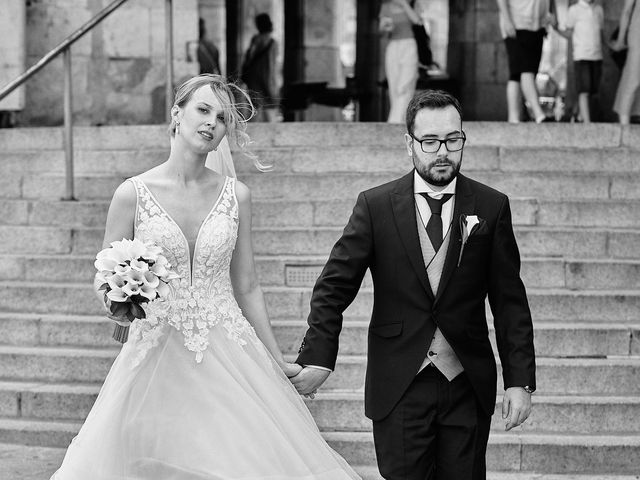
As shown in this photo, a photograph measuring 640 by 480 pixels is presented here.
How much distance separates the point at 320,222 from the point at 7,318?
249 cm

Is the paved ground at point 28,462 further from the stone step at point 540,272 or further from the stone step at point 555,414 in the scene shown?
the stone step at point 540,272

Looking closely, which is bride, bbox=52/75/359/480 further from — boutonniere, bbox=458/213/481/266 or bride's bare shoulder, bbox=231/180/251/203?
boutonniere, bbox=458/213/481/266

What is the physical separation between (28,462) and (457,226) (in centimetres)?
350

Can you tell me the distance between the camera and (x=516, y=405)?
14.9 ft

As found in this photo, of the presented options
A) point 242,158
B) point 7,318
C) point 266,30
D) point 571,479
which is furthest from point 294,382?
point 266,30

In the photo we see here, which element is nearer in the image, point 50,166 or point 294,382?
point 294,382

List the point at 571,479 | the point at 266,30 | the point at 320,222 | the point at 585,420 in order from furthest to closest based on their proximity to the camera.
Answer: the point at 266,30, the point at 320,222, the point at 585,420, the point at 571,479

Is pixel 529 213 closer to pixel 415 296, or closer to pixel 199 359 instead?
pixel 415 296

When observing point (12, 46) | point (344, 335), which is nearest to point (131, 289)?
point (344, 335)

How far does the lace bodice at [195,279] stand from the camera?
4789mm

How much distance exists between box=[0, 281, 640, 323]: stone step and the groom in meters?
3.40

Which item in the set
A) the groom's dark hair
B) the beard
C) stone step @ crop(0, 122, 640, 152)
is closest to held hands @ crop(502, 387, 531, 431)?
the beard

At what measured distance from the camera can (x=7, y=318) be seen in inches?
326

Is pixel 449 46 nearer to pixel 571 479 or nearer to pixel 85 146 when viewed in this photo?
pixel 85 146
